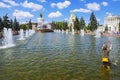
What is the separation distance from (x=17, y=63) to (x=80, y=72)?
7178 millimetres

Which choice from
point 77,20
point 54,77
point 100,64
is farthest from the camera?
point 77,20

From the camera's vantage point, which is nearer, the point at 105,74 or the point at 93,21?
the point at 105,74

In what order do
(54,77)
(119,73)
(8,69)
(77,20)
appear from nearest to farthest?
(54,77)
(119,73)
(8,69)
(77,20)

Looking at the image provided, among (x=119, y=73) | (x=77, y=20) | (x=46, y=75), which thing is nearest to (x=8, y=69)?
(x=46, y=75)

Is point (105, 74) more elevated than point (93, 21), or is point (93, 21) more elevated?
point (93, 21)

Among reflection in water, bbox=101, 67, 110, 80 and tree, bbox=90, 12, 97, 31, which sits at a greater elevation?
tree, bbox=90, 12, 97, 31

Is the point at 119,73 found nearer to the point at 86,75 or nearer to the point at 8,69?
the point at 86,75

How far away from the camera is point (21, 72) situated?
67.2ft

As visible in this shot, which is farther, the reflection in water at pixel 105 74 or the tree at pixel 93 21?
the tree at pixel 93 21

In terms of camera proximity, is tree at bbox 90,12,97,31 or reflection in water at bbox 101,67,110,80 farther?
tree at bbox 90,12,97,31

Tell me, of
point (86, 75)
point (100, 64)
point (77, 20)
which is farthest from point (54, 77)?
point (77, 20)

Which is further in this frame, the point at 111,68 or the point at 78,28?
the point at 78,28

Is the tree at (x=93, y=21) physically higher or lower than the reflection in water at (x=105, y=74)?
higher

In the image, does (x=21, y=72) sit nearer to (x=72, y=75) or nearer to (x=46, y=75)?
(x=46, y=75)
